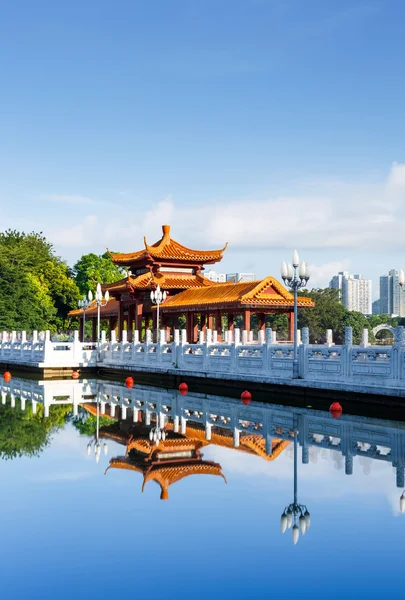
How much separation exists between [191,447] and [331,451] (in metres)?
2.67

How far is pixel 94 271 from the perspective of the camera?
72.6 meters

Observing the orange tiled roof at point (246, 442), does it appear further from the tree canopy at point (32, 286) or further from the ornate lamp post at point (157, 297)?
the tree canopy at point (32, 286)

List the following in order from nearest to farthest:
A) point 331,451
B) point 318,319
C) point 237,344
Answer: point 331,451 → point 237,344 → point 318,319

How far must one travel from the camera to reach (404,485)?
10617 mm

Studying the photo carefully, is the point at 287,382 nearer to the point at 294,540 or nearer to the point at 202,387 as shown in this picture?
the point at 202,387

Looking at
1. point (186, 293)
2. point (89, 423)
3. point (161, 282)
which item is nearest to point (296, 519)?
point (89, 423)

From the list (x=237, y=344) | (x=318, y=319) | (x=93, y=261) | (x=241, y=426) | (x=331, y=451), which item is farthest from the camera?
(x=93, y=261)

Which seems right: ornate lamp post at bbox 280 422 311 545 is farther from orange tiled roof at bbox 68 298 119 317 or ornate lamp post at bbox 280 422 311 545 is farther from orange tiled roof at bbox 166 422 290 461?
orange tiled roof at bbox 68 298 119 317

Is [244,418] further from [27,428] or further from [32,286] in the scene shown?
[32,286]

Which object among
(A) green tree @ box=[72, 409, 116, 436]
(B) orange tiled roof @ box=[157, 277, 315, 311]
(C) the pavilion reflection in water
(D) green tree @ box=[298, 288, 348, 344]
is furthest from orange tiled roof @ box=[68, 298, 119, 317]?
(C) the pavilion reflection in water

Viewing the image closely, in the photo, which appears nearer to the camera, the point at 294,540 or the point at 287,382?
the point at 294,540

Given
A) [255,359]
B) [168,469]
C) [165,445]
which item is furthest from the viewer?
[255,359]

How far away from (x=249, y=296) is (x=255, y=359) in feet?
25.6

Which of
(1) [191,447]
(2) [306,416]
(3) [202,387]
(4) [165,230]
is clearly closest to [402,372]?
(2) [306,416]
